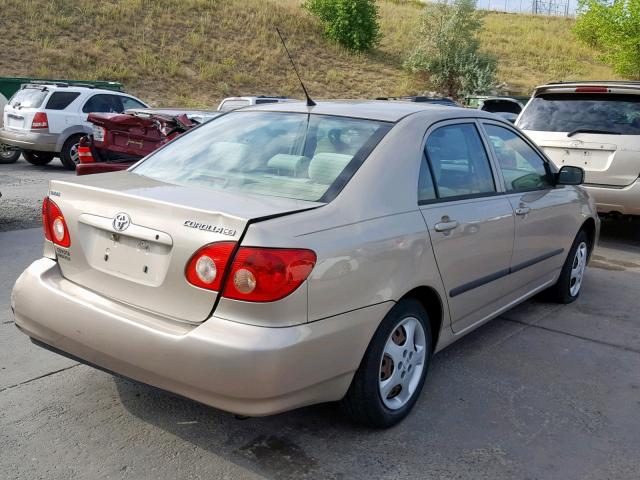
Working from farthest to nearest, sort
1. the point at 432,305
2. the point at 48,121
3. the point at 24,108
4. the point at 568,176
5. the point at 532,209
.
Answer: the point at 24,108 < the point at 48,121 < the point at 568,176 < the point at 532,209 < the point at 432,305

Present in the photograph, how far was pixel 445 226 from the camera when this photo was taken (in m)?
3.48

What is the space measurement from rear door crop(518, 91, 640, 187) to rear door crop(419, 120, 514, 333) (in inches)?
153

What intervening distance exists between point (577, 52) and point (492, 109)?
35355 mm

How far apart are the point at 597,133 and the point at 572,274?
2706 millimetres

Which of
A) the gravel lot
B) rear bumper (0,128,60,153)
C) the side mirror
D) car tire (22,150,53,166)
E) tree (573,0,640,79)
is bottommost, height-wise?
car tire (22,150,53,166)

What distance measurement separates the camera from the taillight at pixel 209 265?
262 centimetres

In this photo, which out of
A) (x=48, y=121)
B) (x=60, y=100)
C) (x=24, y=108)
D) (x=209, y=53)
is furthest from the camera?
(x=209, y=53)

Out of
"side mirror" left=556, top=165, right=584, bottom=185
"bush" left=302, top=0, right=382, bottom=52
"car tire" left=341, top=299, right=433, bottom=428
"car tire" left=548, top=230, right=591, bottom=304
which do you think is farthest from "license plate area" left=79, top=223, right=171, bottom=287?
"bush" left=302, top=0, right=382, bottom=52

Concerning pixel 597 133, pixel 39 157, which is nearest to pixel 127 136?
pixel 39 157

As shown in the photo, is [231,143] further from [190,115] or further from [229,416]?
[190,115]

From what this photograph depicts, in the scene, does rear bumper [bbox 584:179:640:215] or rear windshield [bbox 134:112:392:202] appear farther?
rear bumper [bbox 584:179:640:215]

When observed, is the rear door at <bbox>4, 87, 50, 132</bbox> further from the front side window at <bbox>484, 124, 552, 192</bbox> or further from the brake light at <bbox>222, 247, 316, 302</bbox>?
the brake light at <bbox>222, 247, 316, 302</bbox>

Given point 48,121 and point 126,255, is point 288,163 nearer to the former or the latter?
point 126,255

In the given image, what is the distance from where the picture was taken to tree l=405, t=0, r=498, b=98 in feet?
125
